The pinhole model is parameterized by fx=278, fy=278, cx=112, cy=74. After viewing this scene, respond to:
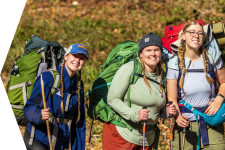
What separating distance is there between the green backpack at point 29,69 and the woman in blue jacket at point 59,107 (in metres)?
0.15

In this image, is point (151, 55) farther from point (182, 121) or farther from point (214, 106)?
point (214, 106)

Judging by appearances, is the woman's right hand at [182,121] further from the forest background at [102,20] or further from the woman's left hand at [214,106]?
the forest background at [102,20]

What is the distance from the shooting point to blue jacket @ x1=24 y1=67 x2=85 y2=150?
334 centimetres

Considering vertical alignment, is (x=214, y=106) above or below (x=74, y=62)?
below

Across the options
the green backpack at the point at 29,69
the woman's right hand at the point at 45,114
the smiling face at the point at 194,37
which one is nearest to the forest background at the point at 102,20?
the green backpack at the point at 29,69

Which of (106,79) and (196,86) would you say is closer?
(196,86)

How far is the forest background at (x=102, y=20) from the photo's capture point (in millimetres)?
9648

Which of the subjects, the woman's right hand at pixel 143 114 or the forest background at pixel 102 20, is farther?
the forest background at pixel 102 20

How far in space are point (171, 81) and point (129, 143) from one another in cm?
95

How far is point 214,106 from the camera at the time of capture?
140 inches

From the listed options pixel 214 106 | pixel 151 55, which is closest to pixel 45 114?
pixel 151 55

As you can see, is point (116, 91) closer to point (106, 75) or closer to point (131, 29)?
point (106, 75)

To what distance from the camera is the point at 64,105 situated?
137 inches

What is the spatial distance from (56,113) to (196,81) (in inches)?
71.2
